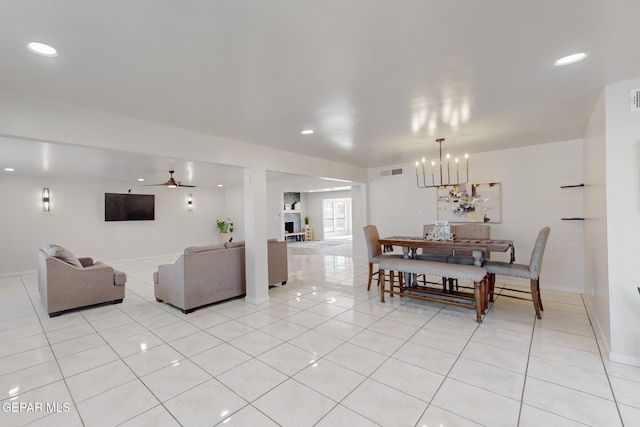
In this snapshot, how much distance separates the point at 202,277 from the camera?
13.1 ft

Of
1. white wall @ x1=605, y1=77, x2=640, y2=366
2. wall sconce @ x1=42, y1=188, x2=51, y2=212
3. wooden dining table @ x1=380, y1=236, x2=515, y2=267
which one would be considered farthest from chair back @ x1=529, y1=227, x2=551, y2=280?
wall sconce @ x1=42, y1=188, x2=51, y2=212

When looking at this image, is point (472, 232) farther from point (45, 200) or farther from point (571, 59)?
point (45, 200)

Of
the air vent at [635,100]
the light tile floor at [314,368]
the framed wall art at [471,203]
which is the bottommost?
the light tile floor at [314,368]

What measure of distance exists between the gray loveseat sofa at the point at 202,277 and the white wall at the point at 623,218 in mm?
4326

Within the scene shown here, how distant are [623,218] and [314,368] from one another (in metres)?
2.91

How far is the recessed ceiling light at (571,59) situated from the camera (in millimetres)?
2018

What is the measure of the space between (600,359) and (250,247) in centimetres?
401

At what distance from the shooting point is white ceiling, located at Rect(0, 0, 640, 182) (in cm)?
151

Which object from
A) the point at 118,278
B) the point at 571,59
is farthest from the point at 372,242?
the point at 118,278

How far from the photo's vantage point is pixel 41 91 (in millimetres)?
2359

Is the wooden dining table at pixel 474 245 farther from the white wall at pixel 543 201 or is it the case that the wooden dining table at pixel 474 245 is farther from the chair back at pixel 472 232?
the white wall at pixel 543 201

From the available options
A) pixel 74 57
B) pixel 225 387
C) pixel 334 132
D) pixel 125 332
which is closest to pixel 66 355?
pixel 125 332

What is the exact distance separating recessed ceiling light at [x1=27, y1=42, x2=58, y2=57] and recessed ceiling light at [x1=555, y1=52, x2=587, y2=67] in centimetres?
343

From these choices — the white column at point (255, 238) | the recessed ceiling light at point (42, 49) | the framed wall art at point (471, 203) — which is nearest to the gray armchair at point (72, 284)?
the white column at point (255, 238)
